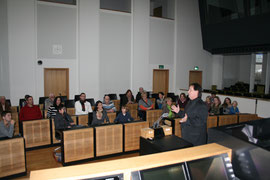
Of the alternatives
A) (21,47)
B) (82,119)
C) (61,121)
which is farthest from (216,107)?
(21,47)

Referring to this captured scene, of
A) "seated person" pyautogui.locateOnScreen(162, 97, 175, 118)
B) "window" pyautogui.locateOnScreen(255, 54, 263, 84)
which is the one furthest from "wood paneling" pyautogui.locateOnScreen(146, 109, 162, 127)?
"window" pyautogui.locateOnScreen(255, 54, 263, 84)

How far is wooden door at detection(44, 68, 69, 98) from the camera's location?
9.71 metres

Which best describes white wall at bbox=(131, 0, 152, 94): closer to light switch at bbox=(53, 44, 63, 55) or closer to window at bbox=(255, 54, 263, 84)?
light switch at bbox=(53, 44, 63, 55)

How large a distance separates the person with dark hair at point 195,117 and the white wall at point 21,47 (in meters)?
7.89

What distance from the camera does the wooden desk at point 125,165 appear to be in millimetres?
1468

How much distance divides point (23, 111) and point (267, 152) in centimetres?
586


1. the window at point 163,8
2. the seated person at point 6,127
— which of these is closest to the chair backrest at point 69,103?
the seated person at point 6,127

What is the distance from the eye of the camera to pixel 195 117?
3.02 metres

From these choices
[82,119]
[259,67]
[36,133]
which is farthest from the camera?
[259,67]

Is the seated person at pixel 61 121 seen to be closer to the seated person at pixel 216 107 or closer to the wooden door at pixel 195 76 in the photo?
the seated person at pixel 216 107

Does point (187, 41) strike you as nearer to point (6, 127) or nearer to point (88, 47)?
point (88, 47)

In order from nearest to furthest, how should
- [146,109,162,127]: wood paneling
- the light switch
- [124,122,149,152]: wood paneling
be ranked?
[124,122,149,152]: wood paneling < [146,109,162,127]: wood paneling < the light switch

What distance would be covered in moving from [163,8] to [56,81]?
26.8 feet

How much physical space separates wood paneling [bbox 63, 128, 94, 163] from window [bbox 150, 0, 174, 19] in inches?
401
